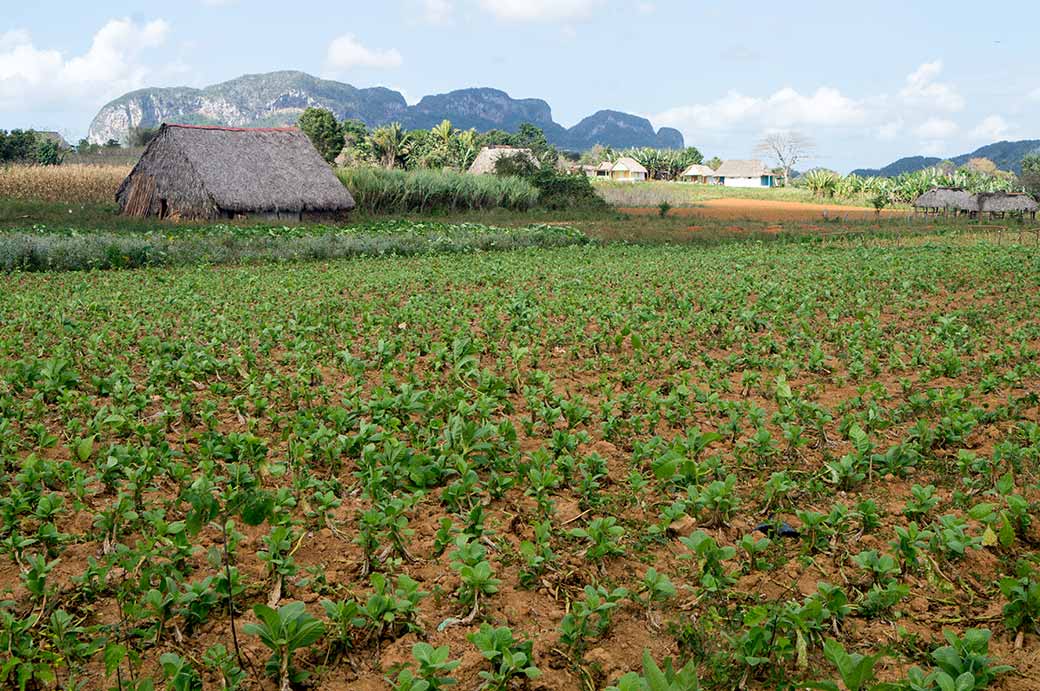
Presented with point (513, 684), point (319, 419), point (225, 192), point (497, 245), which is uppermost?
point (225, 192)

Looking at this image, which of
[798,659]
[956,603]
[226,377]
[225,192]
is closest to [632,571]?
[798,659]

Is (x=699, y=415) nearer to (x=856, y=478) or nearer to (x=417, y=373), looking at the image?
(x=856, y=478)

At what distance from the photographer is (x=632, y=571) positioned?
12.7ft

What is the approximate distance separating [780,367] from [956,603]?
4147 mm

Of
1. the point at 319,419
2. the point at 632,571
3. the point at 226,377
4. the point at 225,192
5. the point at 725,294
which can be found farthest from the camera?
the point at 225,192

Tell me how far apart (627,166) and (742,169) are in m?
19.7

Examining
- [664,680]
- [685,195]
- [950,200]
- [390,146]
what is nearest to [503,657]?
[664,680]

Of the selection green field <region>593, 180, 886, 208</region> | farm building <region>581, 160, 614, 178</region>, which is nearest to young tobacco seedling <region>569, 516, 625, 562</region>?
green field <region>593, 180, 886, 208</region>

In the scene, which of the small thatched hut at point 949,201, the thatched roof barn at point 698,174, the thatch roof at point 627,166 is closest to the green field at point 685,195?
the small thatched hut at point 949,201

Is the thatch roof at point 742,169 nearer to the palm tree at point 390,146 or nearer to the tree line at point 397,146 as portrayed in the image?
the tree line at point 397,146

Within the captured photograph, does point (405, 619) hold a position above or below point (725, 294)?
below

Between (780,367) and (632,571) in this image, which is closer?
(632,571)

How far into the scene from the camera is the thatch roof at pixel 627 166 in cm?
10038

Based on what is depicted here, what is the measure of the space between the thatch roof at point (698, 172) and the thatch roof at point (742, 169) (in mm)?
709
